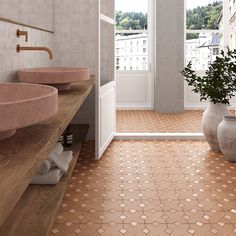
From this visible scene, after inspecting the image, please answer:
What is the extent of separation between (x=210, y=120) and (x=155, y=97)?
2.91 metres

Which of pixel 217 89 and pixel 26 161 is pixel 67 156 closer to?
pixel 26 161

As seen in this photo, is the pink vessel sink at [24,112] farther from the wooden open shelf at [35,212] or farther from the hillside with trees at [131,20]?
the hillside with trees at [131,20]

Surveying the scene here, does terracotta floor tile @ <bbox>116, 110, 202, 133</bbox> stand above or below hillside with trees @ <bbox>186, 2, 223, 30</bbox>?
below

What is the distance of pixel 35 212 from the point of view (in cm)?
180

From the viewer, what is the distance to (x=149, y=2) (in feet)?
22.9

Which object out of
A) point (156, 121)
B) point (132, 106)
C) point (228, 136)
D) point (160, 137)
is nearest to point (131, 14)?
point (132, 106)

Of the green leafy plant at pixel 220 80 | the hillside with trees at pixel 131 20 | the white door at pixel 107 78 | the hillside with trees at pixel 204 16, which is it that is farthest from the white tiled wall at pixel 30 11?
the hillside with trees at pixel 204 16

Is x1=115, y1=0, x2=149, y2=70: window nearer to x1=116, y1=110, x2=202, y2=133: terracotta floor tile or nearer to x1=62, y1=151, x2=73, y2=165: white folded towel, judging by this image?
x1=116, y1=110, x2=202, y2=133: terracotta floor tile

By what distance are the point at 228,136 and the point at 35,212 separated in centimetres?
233

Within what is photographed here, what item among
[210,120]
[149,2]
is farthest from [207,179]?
[149,2]

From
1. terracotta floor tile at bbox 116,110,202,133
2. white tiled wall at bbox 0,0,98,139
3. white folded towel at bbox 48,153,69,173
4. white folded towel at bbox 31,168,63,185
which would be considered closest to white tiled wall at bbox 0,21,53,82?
white folded towel at bbox 48,153,69,173

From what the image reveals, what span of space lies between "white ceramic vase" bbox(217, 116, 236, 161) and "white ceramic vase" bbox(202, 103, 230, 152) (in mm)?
249

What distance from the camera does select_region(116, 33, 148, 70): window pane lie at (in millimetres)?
7152

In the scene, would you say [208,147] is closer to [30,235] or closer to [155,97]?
[155,97]
